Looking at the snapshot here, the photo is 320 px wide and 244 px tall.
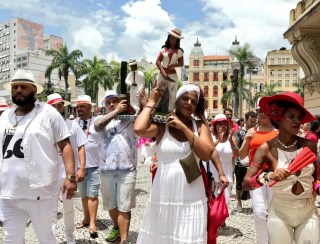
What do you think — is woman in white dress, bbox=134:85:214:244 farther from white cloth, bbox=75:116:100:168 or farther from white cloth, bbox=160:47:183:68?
white cloth, bbox=75:116:100:168

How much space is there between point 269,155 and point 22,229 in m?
2.31

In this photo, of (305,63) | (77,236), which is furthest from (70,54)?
(77,236)

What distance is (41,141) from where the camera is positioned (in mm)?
3771

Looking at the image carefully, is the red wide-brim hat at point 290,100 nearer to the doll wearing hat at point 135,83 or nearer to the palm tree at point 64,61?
the doll wearing hat at point 135,83

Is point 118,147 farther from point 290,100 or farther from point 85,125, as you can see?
point 290,100

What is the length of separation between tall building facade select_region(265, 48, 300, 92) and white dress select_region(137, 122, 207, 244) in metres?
105

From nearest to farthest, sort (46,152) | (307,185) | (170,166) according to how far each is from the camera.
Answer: (307,185), (170,166), (46,152)

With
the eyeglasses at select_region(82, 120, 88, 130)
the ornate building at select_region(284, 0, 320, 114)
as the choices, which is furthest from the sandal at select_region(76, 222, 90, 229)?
the ornate building at select_region(284, 0, 320, 114)

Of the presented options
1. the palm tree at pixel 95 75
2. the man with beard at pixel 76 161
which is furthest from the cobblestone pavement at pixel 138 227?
the palm tree at pixel 95 75

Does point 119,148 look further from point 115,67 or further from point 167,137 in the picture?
point 115,67

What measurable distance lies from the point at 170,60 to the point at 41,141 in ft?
6.00

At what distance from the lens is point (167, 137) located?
362cm

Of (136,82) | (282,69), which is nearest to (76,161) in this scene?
(136,82)

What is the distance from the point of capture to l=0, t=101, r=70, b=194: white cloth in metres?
3.69
